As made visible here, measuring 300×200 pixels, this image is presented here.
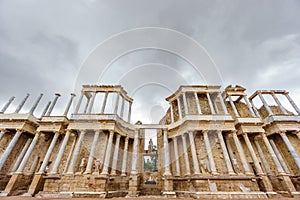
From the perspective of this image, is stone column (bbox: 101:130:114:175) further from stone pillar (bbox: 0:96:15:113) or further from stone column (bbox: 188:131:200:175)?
A: stone pillar (bbox: 0:96:15:113)

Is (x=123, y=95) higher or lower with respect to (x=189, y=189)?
higher

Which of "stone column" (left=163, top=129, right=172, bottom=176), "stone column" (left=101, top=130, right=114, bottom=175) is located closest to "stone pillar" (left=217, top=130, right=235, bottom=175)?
"stone column" (left=163, top=129, right=172, bottom=176)

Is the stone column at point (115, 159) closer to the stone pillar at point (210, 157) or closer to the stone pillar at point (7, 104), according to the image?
the stone pillar at point (210, 157)

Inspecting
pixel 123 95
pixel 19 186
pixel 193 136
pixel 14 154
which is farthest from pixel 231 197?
pixel 14 154

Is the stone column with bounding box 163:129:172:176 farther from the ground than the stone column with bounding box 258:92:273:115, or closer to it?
closer to it

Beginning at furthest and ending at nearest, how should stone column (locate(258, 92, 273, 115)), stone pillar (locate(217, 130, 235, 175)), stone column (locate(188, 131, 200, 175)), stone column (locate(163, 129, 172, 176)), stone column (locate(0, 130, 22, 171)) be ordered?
stone column (locate(258, 92, 273, 115)), stone column (locate(0, 130, 22, 171)), stone column (locate(163, 129, 172, 176)), stone column (locate(188, 131, 200, 175)), stone pillar (locate(217, 130, 235, 175))

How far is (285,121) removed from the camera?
16.4 m

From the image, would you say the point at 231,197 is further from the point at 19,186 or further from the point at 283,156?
the point at 19,186

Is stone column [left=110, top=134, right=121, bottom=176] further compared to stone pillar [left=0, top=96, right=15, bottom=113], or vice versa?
stone pillar [left=0, top=96, right=15, bottom=113]

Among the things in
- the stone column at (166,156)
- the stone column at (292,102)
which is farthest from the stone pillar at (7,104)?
the stone column at (292,102)

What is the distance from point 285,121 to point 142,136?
17.3 m

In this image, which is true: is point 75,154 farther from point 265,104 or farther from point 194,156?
point 265,104

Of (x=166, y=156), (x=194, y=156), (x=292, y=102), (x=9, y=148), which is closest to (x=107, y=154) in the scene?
(x=166, y=156)

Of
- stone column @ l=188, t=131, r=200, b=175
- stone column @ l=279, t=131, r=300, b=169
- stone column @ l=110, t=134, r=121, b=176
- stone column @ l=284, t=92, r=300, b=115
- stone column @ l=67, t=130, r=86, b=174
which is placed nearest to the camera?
stone column @ l=188, t=131, r=200, b=175
